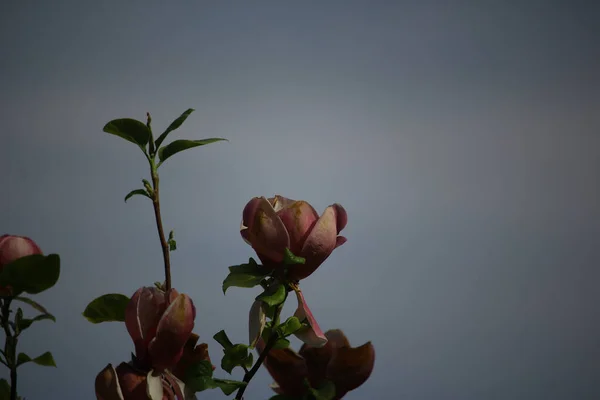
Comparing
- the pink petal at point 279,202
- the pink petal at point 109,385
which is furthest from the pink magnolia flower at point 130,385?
the pink petal at point 279,202

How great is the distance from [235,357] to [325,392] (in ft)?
0.17

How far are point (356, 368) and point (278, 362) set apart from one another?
0.14 feet

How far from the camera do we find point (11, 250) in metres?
0.33

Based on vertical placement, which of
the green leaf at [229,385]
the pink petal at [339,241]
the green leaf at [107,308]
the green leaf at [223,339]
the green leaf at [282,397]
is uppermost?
the pink petal at [339,241]

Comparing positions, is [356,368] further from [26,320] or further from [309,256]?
[26,320]

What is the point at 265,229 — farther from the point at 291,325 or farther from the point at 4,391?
the point at 4,391

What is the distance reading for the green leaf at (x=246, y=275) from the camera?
340 millimetres

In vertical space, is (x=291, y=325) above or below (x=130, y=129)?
below

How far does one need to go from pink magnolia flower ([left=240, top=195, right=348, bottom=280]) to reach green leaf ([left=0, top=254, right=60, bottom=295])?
0.32 ft

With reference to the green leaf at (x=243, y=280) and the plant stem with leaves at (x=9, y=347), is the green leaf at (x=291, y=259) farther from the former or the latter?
the plant stem with leaves at (x=9, y=347)

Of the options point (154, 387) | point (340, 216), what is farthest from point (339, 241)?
point (154, 387)

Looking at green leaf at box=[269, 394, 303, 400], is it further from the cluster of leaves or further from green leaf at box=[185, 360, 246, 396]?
the cluster of leaves

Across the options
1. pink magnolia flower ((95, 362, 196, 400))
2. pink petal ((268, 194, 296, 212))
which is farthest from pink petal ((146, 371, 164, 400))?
pink petal ((268, 194, 296, 212))

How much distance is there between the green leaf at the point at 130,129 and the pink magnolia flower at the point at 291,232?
0.07m
